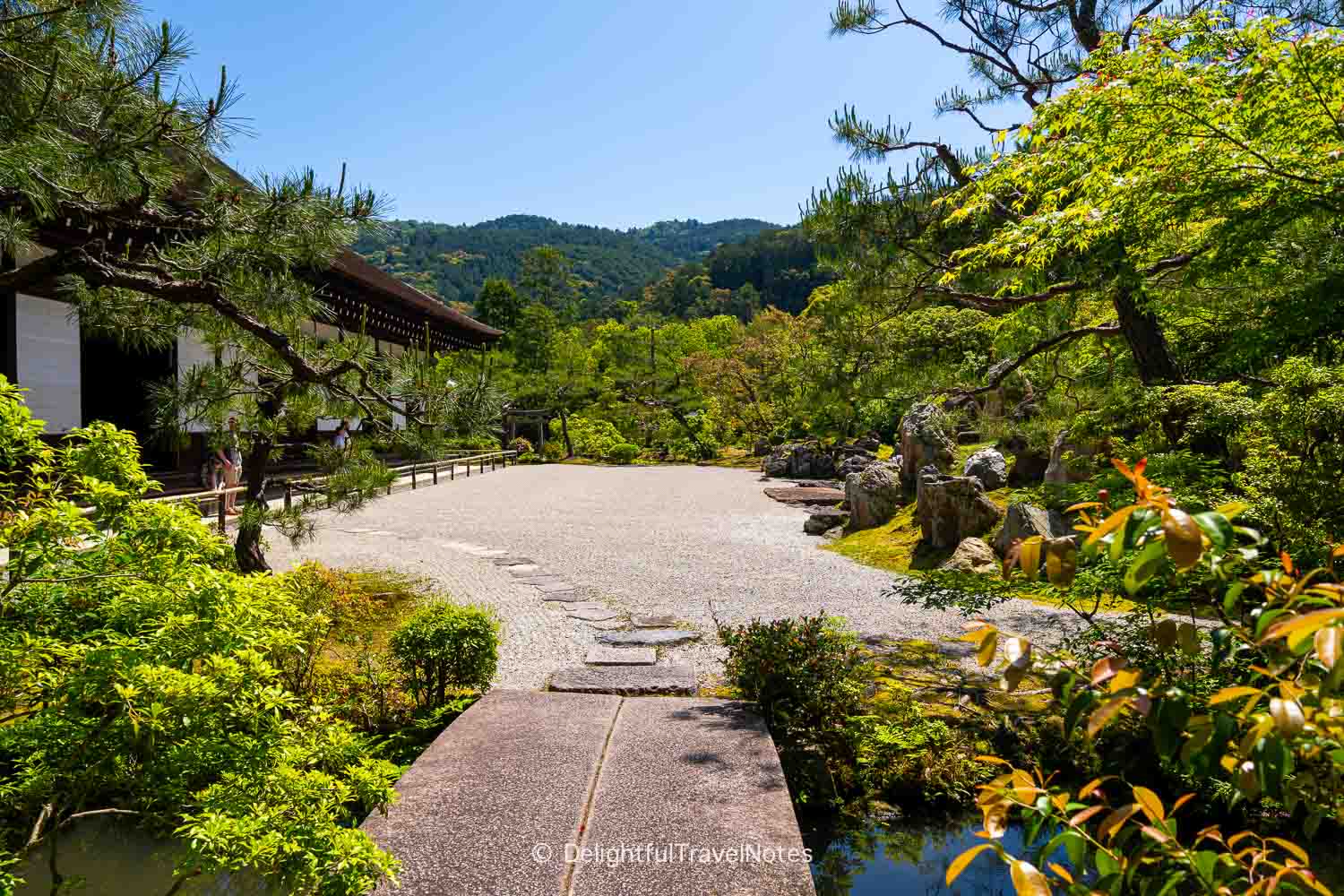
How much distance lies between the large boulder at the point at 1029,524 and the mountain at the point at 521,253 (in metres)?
62.6

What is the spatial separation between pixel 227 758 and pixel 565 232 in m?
124

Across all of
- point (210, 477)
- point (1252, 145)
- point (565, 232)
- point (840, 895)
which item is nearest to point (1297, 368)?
point (1252, 145)

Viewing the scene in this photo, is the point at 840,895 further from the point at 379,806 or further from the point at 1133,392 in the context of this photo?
the point at 1133,392

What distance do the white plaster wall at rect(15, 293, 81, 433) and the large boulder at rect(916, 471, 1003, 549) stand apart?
9758mm

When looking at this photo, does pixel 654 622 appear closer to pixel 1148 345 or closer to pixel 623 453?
pixel 1148 345

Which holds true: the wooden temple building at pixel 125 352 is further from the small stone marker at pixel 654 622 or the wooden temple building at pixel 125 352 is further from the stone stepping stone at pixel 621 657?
the small stone marker at pixel 654 622

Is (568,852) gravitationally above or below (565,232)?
below

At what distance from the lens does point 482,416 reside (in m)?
4.41

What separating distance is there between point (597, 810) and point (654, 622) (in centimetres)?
→ 350

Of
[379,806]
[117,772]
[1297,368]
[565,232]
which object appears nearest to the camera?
[117,772]

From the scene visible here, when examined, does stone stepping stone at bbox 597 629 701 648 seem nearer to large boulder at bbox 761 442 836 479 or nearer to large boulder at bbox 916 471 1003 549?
large boulder at bbox 916 471 1003 549

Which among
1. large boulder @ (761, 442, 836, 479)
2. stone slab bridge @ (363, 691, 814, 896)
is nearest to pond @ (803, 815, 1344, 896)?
stone slab bridge @ (363, 691, 814, 896)

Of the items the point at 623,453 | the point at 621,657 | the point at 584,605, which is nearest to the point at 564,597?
the point at 584,605

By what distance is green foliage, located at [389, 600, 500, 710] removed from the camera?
4.17 meters
